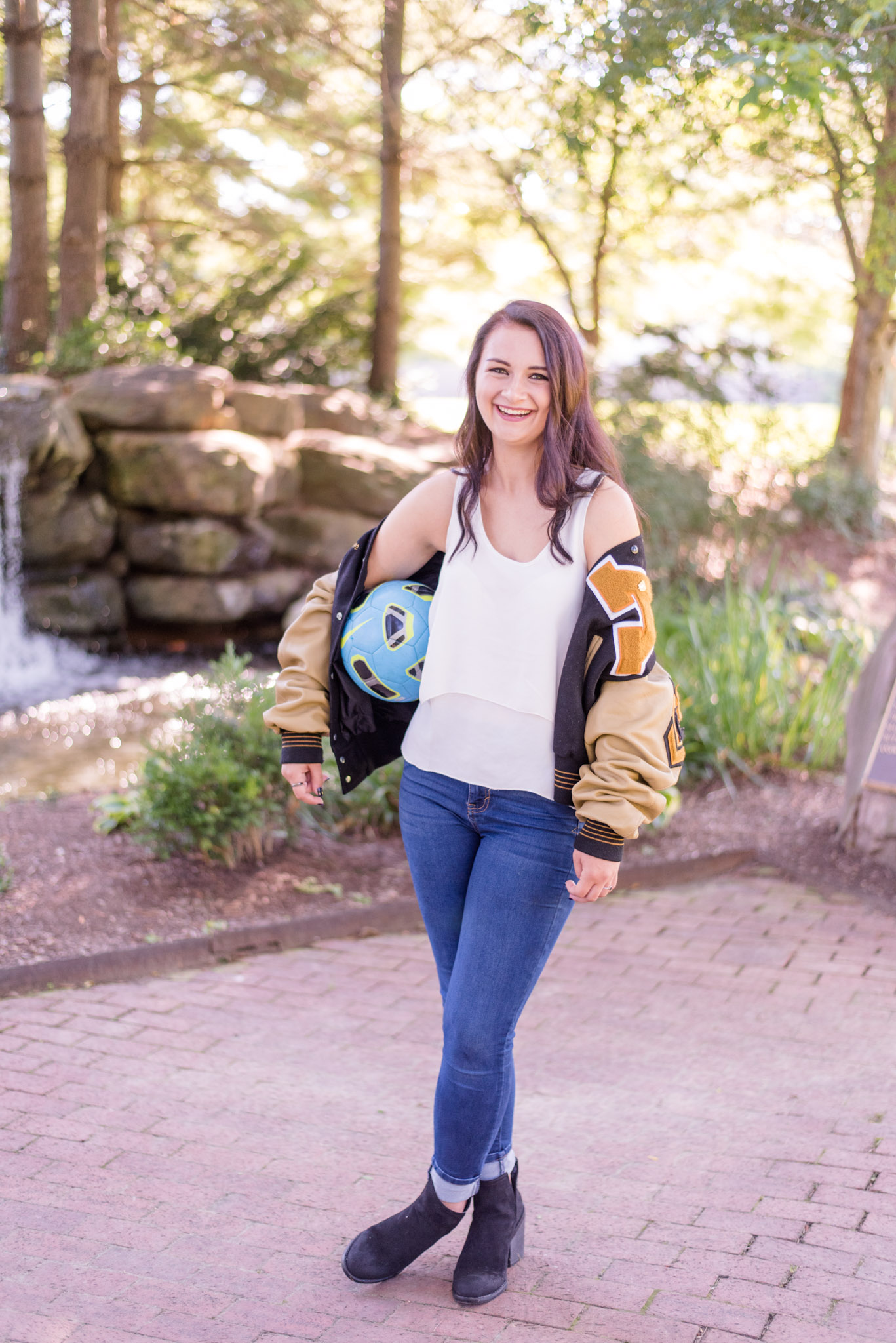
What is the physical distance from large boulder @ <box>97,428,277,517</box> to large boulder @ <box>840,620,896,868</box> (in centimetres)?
666

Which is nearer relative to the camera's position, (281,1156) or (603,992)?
(281,1156)

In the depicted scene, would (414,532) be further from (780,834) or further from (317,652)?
(780,834)

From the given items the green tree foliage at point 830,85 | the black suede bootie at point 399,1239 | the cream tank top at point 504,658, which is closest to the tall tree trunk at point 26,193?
the green tree foliage at point 830,85

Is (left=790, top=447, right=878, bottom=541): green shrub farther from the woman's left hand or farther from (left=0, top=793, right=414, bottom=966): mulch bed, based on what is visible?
the woman's left hand

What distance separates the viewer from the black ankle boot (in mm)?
2500

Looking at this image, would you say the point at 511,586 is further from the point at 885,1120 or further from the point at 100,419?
the point at 100,419

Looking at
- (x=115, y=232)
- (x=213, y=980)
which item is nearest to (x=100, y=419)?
(x=115, y=232)

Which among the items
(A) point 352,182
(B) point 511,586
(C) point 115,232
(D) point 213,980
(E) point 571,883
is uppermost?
(A) point 352,182

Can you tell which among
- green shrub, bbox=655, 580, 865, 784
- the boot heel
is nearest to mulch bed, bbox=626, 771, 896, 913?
green shrub, bbox=655, 580, 865, 784

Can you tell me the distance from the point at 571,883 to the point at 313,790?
26.0 inches

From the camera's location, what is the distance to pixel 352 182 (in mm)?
16781

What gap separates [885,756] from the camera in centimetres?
513

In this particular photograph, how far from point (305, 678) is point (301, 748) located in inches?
6.0

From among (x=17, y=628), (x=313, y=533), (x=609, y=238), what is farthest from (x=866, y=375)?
(x=17, y=628)
